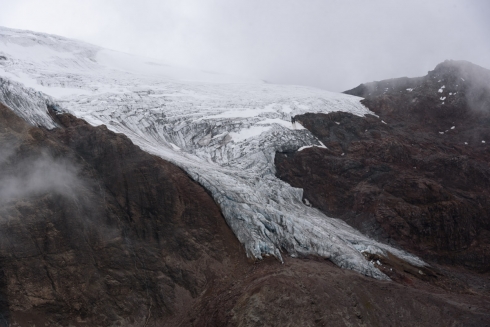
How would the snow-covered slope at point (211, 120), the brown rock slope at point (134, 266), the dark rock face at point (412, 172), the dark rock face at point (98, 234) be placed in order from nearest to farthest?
the dark rock face at point (98, 234) < the brown rock slope at point (134, 266) < the snow-covered slope at point (211, 120) < the dark rock face at point (412, 172)

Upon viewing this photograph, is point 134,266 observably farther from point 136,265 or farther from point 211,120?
point 211,120

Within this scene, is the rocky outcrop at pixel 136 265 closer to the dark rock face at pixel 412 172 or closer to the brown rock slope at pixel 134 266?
the brown rock slope at pixel 134 266

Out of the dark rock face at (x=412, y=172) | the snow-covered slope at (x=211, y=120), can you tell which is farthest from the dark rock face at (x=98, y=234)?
the dark rock face at (x=412, y=172)

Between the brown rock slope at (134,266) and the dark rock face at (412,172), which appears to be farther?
the dark rock face at (412,172)

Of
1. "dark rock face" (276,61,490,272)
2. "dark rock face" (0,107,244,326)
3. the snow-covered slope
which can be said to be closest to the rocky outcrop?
"dark rock face" (0,107,244,326)

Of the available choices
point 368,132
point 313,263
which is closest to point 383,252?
point 313,263

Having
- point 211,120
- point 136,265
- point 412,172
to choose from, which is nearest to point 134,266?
point 136,265
